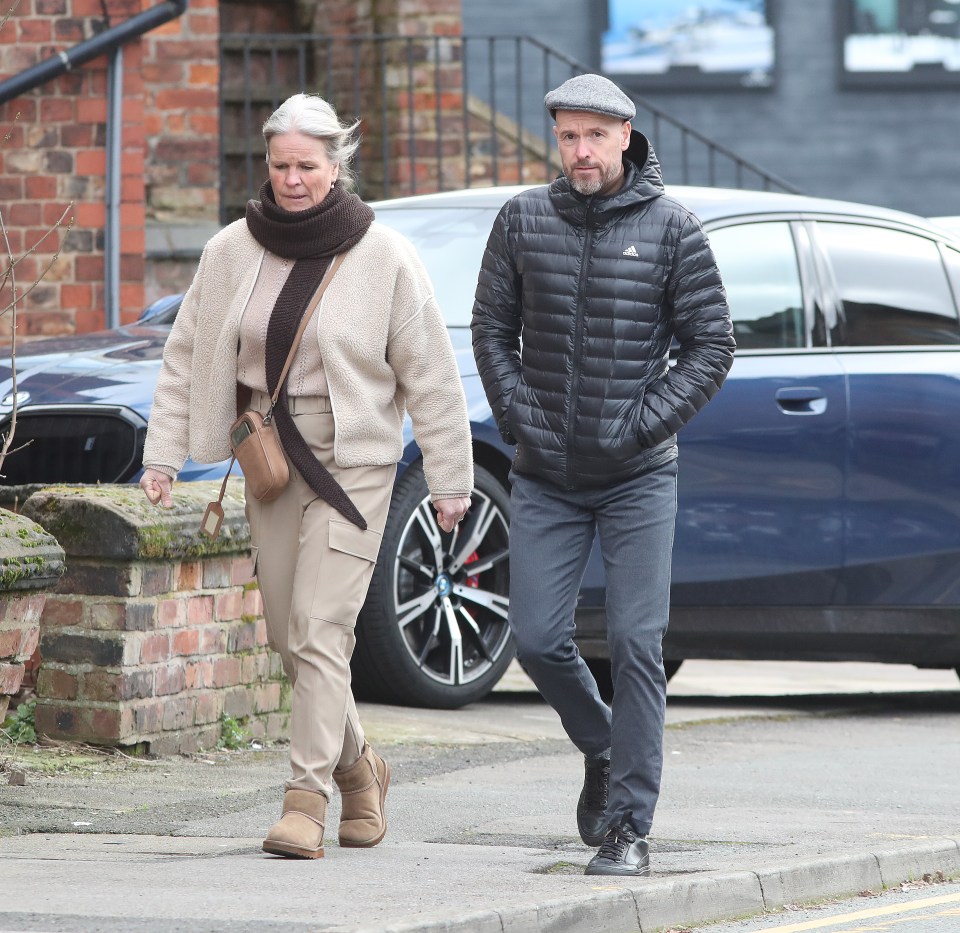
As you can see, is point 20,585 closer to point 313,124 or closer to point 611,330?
point 313,124

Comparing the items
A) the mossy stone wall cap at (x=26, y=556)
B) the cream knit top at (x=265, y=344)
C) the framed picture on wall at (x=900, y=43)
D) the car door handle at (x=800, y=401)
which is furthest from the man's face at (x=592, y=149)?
the framed picture on wall at (x=900, y=43)

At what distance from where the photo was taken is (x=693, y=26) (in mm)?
18391

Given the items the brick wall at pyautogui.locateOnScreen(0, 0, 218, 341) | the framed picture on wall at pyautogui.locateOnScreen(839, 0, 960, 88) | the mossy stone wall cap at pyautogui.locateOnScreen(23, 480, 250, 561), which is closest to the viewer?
the mossy stone wall cap at pyautogui.locateOnScreen(23, 480, 250, 561)

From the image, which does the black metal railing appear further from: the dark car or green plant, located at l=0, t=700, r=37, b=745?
green plant, located at l=0, t=700, r=37, b=745

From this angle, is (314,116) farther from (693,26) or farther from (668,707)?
(693,26)

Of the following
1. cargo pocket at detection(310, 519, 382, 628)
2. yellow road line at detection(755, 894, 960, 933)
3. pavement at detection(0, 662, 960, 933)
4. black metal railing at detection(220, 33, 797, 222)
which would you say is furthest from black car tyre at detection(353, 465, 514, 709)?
black metal railing at detection(220, 33, 797, 222)

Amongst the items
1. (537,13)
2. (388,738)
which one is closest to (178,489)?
(388,738)

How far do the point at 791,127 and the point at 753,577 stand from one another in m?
10.7

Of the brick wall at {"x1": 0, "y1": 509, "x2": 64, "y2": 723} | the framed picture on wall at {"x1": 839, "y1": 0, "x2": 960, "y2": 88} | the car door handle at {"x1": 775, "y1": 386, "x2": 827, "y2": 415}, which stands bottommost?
the brick wall at {"x1": 0, "y1": 509, "x2": 64, "y2": 723}

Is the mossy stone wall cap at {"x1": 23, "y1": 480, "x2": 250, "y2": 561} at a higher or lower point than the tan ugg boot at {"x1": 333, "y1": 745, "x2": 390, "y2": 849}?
higher

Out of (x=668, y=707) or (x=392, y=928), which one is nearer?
(x=392, y=928)

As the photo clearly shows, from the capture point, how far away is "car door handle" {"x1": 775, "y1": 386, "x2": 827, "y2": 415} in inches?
324

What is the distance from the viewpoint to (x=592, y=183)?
5.41 metres

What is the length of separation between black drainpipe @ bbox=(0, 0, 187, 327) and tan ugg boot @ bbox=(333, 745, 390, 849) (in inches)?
236
